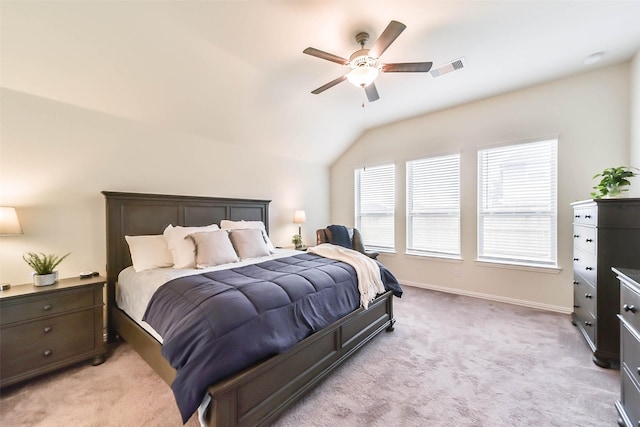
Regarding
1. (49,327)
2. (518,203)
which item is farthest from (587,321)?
(49,327)

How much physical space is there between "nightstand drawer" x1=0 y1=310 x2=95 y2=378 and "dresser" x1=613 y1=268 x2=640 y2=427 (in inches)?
147

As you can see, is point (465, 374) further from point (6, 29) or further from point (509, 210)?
point (6, 29)

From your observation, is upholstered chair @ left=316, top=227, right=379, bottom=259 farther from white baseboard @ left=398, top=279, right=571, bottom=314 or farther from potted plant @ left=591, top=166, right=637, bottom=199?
potted plant @ left=591, top=166, right=637, bottom=199

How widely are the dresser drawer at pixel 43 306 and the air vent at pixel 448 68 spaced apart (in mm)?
4240

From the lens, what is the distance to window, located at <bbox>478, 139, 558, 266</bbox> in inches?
134

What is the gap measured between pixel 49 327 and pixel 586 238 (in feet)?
15.8

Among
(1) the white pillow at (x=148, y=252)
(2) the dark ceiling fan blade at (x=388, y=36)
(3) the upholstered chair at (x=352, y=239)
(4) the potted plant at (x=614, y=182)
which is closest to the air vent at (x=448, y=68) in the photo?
(2) the dark ceiling fan blade at (x=388, y=36)

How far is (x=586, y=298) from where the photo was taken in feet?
8.19

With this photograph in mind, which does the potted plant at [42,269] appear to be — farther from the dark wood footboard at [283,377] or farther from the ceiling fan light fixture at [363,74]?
the ceiling fan light fixture at [363,74]

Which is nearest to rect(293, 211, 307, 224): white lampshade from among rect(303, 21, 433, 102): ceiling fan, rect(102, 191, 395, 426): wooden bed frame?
rect(102, 191, 395, 426): wooden bed frame

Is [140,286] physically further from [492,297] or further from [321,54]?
[492,297]

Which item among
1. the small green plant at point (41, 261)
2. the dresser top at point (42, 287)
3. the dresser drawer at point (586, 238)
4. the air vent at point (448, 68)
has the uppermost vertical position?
the air vent at point (448, 68)

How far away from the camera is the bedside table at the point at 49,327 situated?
188 cm

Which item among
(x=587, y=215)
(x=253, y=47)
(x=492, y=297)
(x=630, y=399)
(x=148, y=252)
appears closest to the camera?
(x=630, y=399)
